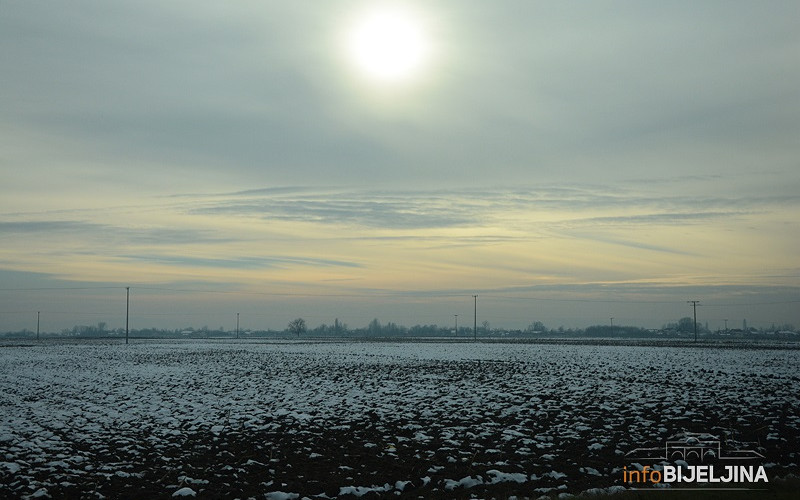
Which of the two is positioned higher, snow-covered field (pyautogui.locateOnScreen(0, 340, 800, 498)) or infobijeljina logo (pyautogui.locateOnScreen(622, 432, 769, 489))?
infobijeljina logo (pyautogui.locateOnScreen(622, 432, 769, 489))

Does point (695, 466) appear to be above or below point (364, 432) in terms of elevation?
above

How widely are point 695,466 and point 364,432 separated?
32.5 ft

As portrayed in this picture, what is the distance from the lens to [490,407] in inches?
930

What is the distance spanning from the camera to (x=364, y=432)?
18969mm

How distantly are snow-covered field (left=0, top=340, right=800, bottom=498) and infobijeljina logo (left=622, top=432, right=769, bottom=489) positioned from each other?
0.43 meters

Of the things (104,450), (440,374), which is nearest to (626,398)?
(440,374)

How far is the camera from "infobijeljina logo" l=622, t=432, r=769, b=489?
→ 1325cm

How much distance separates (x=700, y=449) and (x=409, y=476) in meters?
8.67

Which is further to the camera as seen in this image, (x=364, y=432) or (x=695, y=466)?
(x=364, y=432)

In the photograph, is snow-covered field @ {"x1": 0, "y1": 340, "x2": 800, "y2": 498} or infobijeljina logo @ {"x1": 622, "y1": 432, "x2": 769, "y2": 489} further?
snow-covered field @ {"x1": 0, "y1": 340, "x2": 800, "y2": 498}

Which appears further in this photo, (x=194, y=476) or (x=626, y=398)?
(x=626, y=398)

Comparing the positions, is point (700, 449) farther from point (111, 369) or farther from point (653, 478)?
point (111, 369)

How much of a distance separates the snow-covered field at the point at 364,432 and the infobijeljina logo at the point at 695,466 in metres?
0.43

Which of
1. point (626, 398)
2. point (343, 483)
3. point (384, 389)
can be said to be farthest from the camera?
point (384, 389)
